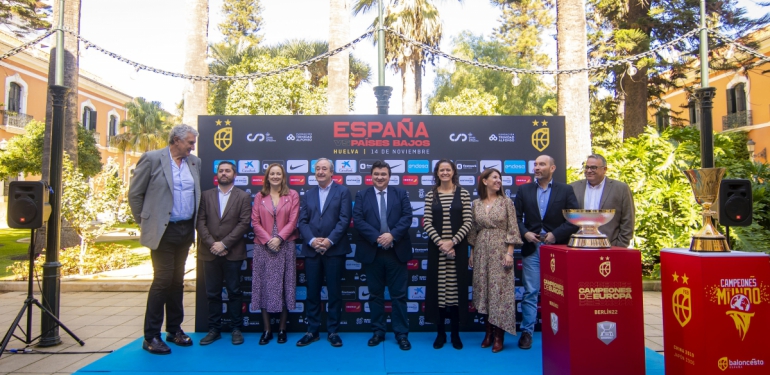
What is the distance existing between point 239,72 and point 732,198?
61.4ft

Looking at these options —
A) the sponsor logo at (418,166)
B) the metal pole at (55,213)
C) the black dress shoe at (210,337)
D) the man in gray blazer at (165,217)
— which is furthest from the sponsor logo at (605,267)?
the metal pole at (55,213)

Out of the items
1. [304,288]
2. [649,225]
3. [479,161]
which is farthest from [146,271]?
[649,225]

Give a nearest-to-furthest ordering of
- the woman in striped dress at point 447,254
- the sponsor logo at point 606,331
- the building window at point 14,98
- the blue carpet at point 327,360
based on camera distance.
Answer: the sponsor logo at point 606,331, the blue carpet at point 327,360, the woman in striped dress at point 447,254, the building window at point 14,98

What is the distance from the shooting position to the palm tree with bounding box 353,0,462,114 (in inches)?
679

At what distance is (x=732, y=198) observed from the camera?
419cm

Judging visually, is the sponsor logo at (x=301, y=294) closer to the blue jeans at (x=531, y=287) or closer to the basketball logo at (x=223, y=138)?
the basketball logo at (x=223, y=138)

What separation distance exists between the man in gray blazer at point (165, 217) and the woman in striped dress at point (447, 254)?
2.40 m

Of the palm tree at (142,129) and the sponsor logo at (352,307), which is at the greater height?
the palm tree at (142,129)

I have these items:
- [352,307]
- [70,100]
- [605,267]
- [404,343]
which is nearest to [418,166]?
[352,307]

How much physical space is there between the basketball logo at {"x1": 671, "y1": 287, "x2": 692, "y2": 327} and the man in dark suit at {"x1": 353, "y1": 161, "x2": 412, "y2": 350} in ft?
7.73

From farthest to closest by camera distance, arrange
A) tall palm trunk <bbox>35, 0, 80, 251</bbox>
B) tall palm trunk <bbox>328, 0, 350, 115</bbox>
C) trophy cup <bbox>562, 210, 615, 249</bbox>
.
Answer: tall palm trunk <bbox>328, 0, 350, 115</bbox> → tall palm trunk <bbox>35, 0, 80, 251</bbox> → trophy cup <bbox>562, 210, 615, 249</bbox>

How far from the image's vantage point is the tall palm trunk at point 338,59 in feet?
34.4

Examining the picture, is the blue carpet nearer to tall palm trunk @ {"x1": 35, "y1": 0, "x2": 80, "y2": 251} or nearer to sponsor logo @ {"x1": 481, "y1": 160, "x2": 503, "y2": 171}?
sponsor logo @ {"x1": 481, "y1": 160, "x2": 503, "y2": 171}

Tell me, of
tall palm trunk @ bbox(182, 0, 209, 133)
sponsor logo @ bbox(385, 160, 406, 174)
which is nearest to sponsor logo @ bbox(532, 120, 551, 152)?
sponsor logo @ bbox(385, 160, 406, 174)
